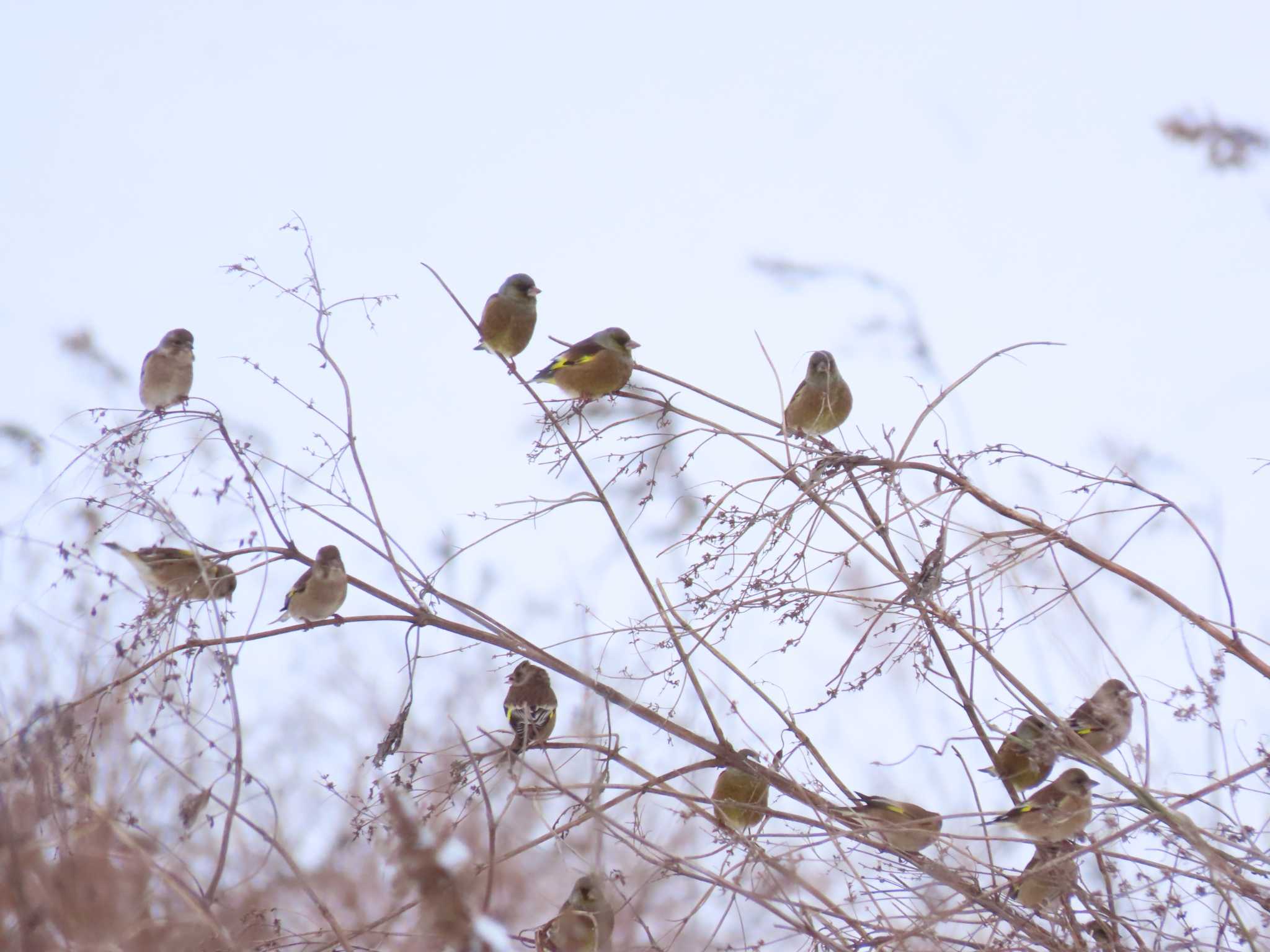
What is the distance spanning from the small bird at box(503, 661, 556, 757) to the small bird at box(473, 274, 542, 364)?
7.39 ft

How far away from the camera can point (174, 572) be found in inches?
159

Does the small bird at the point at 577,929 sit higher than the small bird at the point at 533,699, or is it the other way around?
the small bird at the point at 533,699

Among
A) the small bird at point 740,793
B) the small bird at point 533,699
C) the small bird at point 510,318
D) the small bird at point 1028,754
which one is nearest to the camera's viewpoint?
the small bird at point 1028,754

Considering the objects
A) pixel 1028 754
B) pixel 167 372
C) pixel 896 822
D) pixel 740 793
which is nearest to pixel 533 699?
pixel 740 793

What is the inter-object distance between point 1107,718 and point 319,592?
3012 millimetres

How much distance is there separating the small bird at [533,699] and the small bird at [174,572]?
45.4 inches

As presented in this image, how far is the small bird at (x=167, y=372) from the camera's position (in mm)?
7195

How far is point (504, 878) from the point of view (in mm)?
4039

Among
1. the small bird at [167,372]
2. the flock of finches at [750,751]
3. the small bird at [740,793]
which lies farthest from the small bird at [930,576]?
the small bird at [167,372]

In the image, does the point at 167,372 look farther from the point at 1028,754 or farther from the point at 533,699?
the point at 1028,754

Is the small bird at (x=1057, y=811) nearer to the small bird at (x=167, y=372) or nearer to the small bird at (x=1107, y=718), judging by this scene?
the small bird at (x=1107, y=718)

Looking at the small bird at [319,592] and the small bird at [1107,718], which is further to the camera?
the small bird at [319,592]

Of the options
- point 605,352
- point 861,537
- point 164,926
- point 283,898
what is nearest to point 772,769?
point 861,537

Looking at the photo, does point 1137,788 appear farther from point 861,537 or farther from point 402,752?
point 402,752
